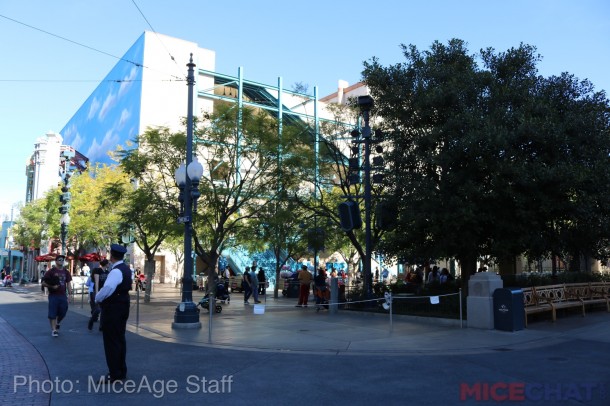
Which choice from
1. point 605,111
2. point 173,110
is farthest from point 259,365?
point 173,110

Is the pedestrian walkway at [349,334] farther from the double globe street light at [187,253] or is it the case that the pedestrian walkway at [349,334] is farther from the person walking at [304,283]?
the person walking at [304,283]

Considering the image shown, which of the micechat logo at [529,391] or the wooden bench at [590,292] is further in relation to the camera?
the wooden bench at [590,292]

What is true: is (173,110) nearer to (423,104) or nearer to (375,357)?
(423,104)

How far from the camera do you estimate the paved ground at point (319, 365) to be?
6.52 m

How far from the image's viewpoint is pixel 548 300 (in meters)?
14.7

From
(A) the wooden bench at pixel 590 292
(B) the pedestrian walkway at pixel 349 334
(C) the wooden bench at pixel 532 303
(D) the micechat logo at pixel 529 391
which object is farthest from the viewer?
(A) the wooden bench at pixel 590 292

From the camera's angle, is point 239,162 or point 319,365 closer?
point 319,365

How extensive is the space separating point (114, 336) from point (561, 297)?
532 inches

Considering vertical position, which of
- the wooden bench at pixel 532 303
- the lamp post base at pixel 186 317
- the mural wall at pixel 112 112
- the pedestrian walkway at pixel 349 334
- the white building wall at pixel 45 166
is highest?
the mural wall at pixel 112 112

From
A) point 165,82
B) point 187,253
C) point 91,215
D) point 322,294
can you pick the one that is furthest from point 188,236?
point 165,82

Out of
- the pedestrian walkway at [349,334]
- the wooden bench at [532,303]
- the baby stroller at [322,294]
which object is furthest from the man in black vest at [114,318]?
the baby stroller at [322,294]

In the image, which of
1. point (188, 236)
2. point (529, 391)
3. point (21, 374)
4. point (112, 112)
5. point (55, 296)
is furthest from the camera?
point (112, 112)

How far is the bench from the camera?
14.1 metres

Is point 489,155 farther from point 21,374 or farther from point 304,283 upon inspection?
point 21,374
